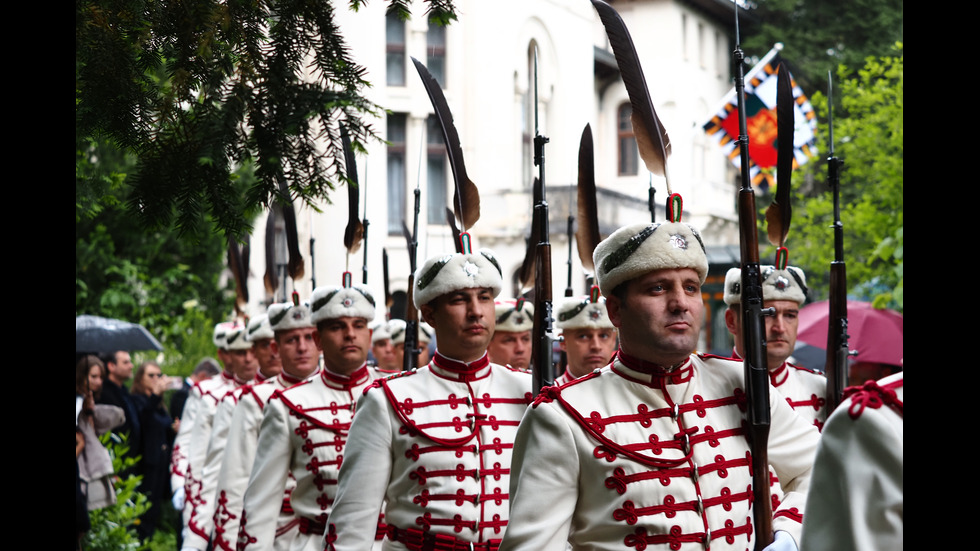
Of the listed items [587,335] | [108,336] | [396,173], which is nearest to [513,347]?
[587,335]

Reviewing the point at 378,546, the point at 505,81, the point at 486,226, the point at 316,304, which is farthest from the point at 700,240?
the point at 486,226

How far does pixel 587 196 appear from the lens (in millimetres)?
5875

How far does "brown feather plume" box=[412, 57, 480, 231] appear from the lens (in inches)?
230

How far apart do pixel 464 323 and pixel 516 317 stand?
2.67 metres

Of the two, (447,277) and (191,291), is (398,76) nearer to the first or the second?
(191,291)

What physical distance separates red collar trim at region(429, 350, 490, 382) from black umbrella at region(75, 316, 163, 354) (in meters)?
7.67

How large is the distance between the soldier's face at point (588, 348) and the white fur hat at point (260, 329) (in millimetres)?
3568

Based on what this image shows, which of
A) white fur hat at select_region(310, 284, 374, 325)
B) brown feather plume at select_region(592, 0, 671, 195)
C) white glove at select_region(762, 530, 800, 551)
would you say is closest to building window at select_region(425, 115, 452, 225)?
white fur hat at select_region(310, 284, 374, 325)

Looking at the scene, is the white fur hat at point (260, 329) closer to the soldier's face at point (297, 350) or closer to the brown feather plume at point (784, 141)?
the soldier's face at point (297, 350)

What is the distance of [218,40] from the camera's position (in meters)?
4.12

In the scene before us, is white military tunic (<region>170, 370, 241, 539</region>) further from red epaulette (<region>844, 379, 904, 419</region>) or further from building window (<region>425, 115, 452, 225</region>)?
building window (<region>425, 115, 452, 225</region>)

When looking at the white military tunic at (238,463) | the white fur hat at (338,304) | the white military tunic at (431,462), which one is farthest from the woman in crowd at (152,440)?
the white military tunic at (431,462)

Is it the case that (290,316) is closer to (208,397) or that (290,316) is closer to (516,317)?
(516,317)
